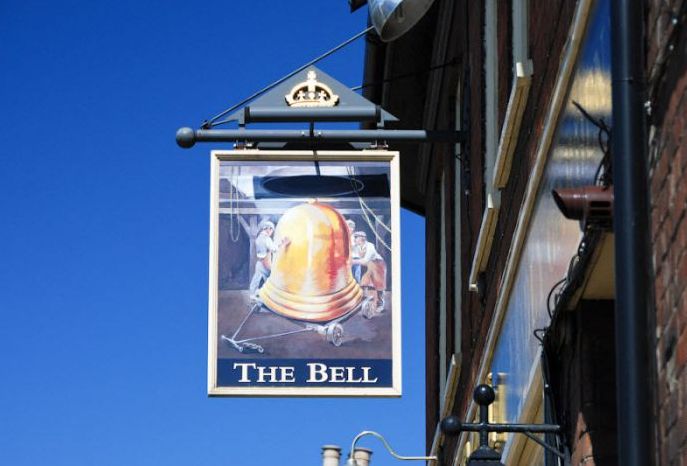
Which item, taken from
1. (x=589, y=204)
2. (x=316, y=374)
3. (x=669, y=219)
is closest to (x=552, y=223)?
(x=589, y=204)

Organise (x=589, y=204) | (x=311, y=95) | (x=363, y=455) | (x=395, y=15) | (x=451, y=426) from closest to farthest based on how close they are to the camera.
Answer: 1. (x=589, y=204)
2. (x=451, y=426)
3. (x=395, y=15)
4. (x=311, y=95)
5. (x=363, y=455)

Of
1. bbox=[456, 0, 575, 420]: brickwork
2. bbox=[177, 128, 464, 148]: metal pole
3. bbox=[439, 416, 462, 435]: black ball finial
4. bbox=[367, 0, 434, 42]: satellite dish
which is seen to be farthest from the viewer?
bbox=[177, 128, 464, 148]: metal pole

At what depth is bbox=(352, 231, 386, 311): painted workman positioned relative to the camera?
35.6 ft

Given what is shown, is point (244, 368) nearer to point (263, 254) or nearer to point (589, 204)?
point (263, 254)

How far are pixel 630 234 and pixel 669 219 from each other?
120mm

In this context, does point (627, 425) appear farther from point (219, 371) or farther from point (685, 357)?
point (219, 371)

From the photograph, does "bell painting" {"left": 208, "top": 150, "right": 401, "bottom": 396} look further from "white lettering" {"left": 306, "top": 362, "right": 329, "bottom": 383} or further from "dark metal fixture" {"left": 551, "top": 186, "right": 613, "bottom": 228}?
"dark metal fixture" {"left": 551, "top": 186, "right": 613, "bottom": 228}

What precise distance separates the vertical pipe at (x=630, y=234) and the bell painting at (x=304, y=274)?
5676 mm

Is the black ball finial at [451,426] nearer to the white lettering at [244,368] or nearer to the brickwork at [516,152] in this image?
the brickwork at [516,152]

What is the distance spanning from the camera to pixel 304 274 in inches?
426

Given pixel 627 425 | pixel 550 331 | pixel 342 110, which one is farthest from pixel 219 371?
pixel 627 425

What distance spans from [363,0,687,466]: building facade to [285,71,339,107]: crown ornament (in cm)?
95

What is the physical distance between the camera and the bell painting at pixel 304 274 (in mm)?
10500

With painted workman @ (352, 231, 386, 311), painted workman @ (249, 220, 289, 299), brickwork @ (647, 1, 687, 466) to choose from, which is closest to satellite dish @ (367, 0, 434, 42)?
painted workman @ (352, 231, 386, 311)
